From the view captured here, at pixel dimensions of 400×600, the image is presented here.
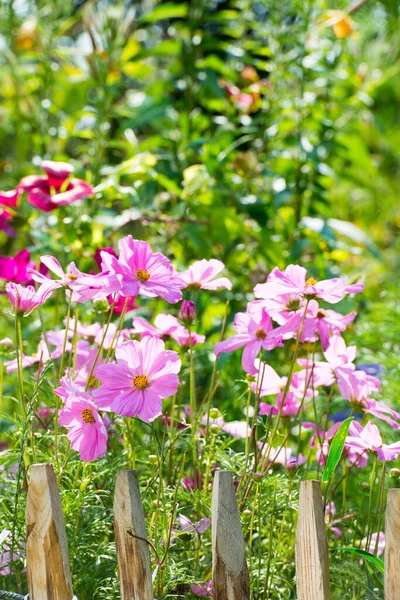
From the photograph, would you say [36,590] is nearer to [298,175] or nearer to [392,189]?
[298,175]

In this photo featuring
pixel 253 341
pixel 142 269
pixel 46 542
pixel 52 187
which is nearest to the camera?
pixel 46 542

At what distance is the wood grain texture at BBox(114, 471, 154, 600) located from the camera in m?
0.85

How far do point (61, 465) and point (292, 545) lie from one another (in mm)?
363

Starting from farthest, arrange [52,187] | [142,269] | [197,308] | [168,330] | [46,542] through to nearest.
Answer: [197,308], [52,187], [168,330], [142,269], [46,542]

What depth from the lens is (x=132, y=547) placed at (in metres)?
0.86

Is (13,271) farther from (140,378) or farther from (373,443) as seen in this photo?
(373,443)

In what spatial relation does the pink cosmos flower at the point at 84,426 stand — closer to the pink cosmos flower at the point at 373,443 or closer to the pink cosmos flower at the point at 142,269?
the pink cosmos flower at the point at 142,269

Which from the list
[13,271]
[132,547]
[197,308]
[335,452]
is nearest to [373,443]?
[335,452]

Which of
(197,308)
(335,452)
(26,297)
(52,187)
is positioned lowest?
(335,452)

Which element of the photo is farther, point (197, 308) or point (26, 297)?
point (197, 308)

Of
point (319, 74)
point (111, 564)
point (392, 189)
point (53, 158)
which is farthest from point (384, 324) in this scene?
point (392, 189)

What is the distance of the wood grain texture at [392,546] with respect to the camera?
0.85m

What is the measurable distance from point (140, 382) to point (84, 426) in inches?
3.3

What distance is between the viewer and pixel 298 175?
227cm
